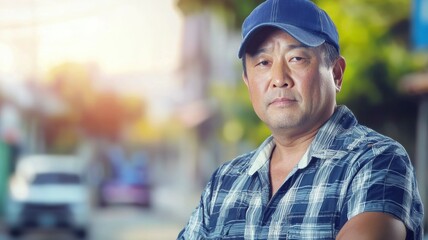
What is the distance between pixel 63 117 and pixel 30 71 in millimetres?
309

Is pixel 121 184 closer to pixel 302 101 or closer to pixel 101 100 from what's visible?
pixel 101 100

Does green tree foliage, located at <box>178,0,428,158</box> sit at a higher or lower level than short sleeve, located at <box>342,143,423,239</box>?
higher

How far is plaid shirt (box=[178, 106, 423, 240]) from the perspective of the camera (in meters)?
1.07

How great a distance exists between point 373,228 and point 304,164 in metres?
0.19

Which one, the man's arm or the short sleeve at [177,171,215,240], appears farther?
the short sleeve at [177,171,215,240]

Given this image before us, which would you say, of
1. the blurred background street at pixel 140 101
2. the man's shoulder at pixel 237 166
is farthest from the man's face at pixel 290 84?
the blurred background street at pixel 140 101

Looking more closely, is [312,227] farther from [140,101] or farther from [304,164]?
[140,101]

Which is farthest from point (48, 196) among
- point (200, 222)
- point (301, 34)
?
point (301, 34)

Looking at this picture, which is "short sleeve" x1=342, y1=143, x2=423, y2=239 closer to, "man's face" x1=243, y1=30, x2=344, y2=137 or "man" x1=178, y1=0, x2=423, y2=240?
"man" x1=178, y1=0, x2=423, y2=240

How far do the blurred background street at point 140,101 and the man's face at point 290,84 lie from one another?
10.7 feet

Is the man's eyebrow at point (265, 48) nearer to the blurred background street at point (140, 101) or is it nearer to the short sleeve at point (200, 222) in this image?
the short sleeve at point (200, 222)

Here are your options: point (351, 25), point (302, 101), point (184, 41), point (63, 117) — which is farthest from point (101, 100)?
point (302, 101)

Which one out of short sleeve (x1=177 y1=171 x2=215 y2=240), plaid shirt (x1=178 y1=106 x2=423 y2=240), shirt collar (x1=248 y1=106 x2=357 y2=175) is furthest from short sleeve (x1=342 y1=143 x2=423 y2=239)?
short sleeve (x1=177 y1=171 x2=215 y2=240)

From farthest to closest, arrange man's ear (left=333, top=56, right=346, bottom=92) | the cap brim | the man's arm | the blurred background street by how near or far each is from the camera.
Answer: the blurred background street, man's ear (left=333, top=56, right=346, bottom=92), the cap brim, the man's arm
